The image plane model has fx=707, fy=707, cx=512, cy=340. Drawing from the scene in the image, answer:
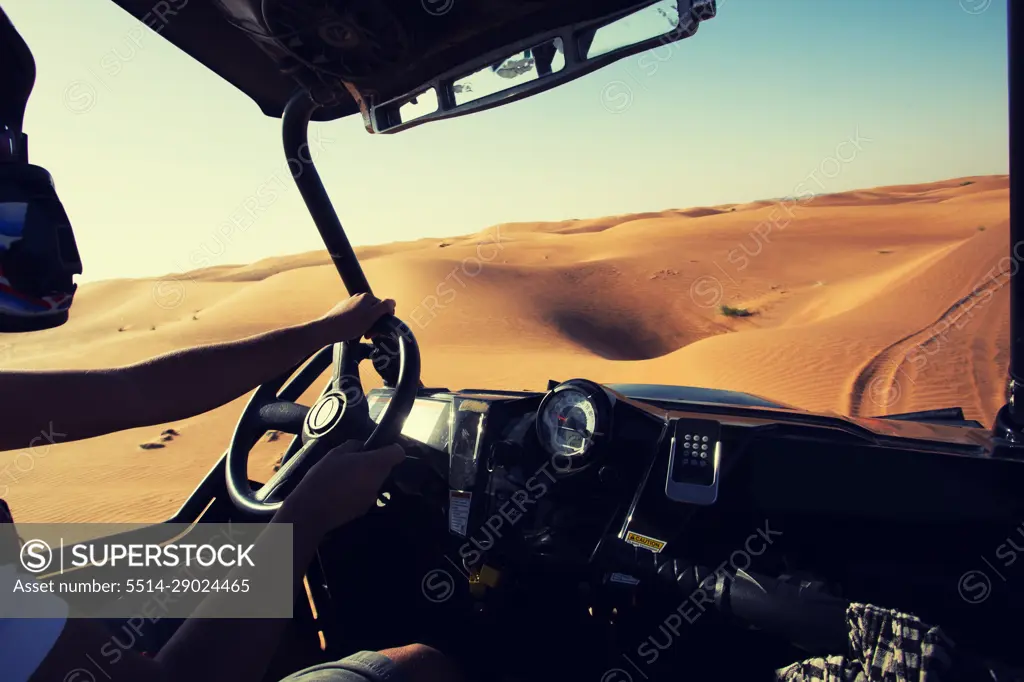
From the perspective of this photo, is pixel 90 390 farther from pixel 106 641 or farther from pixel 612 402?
pixel 612 402

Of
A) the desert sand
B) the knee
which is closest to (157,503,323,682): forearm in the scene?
the knee

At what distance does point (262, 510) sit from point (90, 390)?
868 mm

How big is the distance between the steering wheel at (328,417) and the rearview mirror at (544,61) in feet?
2.58

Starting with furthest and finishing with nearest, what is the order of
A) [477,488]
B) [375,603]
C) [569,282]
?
[569,282], [375,603], [477,488]

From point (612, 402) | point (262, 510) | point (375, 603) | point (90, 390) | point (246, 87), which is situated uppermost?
point (246, 87)

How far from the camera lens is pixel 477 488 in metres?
2.48

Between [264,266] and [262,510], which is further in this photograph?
[264,266]

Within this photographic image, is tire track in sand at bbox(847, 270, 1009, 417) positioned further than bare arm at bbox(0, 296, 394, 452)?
Yes

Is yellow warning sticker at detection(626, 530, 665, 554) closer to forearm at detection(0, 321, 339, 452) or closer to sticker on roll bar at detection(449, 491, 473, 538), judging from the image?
sticker on roll bar at detection(449, 491, 473, 538)

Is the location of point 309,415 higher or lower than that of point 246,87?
lower

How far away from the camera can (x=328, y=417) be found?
8.03 ft

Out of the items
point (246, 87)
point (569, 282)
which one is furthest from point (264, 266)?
point (246, 87)

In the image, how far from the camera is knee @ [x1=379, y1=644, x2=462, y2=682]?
1860 mm

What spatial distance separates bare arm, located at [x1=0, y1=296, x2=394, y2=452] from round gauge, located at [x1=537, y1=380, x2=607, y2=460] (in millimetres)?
700
